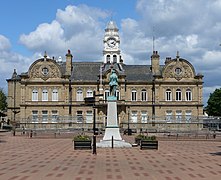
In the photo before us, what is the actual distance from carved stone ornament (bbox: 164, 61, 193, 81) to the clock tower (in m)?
15.0

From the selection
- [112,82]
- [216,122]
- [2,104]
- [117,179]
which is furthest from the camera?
[2,104]

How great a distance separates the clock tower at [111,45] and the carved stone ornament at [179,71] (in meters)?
15.0

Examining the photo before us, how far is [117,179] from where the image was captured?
15367 millimetres

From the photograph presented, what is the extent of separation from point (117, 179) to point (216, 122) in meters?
55.3

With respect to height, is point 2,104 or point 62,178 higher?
point 2,104

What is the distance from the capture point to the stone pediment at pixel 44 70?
77.6 meters

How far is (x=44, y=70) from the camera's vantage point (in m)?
77.8

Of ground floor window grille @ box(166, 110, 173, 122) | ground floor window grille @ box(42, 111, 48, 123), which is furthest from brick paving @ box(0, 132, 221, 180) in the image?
ground floor window grille @ box(42, 111, 48, 123)

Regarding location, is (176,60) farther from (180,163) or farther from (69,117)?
(180,163)

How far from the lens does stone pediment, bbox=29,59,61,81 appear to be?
77.6 meters

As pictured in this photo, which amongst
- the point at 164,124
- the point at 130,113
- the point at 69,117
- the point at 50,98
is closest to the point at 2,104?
the point at 50,98

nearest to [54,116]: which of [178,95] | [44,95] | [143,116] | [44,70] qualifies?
[44,95]

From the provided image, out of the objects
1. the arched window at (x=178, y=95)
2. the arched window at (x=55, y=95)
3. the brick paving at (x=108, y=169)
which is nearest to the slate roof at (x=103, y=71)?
the arched window at (x=55, y=95)

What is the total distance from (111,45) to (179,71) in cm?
1954
